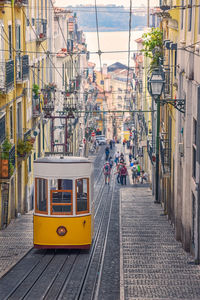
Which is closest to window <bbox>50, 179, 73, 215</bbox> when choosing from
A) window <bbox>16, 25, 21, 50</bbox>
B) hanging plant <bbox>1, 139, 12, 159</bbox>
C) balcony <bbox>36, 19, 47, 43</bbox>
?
hanging plant <bbox>1, 139, 12, 159</bbox>

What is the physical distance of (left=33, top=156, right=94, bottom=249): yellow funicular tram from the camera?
50.1 feet

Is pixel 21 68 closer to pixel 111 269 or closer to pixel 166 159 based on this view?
pixel 166 159

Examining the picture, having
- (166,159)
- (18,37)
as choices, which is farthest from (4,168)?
(18,37)

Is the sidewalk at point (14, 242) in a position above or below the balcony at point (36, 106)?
below

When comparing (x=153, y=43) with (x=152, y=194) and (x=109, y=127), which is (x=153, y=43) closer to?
(x=152, y=194)

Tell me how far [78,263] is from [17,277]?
2.10m

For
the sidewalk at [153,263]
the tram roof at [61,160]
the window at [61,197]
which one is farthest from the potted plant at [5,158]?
the window at [61,197]

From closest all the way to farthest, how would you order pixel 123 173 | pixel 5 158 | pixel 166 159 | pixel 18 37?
pixel 5 158 → pixel 166 159 → pixel 18 37 → pixel 123 173

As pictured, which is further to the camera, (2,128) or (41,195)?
(2,128)

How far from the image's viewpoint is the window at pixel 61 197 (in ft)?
50.0

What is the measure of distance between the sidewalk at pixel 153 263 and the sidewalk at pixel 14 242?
246 centimetres

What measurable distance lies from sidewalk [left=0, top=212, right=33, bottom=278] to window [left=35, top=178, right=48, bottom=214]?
1.19m

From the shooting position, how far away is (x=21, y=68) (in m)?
24.3

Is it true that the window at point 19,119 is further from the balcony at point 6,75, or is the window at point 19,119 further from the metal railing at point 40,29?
the metal railing at point 40,29
